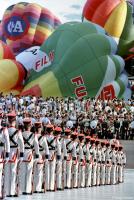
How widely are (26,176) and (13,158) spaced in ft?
4.70

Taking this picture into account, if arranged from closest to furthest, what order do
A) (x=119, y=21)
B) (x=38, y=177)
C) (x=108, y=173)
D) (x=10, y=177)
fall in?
1. (x=10, y=177)
2. (x=38, y=177)
3. (x=108, y=173)
4. (x=119, y=21)

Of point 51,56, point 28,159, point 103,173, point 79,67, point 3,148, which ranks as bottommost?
point 103,173

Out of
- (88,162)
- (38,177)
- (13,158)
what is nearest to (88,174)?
(88,162)

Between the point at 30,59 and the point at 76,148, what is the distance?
3308cm

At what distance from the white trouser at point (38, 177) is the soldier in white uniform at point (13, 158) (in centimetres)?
181

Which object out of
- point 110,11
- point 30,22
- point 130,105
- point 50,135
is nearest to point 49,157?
point 50,135

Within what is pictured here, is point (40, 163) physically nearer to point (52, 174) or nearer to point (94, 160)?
point (52, 174)

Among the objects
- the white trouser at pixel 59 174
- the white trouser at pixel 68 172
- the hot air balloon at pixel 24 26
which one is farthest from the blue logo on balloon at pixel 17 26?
the white trouser at pixel 59 174

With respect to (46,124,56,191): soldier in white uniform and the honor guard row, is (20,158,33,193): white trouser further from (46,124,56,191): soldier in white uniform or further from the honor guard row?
(46,124,56,191): soldier in white uniform

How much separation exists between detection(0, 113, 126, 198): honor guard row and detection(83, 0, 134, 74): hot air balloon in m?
27.5

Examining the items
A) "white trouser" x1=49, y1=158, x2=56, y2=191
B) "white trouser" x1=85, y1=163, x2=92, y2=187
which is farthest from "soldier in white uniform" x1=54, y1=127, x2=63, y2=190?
"white trouser" x1=85, y1=163, x2=92, y2=187

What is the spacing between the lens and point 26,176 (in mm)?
23797

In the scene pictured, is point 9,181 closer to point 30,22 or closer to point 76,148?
point 76,148

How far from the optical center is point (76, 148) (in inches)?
1138
